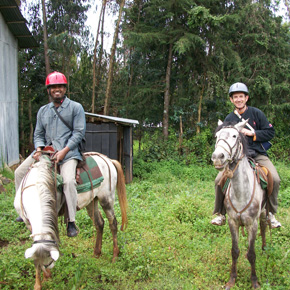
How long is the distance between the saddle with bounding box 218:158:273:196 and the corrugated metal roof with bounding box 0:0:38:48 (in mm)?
9397

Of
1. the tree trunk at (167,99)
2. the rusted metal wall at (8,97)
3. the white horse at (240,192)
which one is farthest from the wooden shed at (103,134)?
the white horse at (240,192)

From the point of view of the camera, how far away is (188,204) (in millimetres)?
6328

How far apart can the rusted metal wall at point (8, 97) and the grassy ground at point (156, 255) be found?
4066 mm

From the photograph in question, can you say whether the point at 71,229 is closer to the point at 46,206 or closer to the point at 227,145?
the point at 46,206

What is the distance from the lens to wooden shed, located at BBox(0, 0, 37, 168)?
32.2ft

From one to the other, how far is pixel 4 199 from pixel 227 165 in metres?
5.72

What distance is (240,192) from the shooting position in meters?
3.67

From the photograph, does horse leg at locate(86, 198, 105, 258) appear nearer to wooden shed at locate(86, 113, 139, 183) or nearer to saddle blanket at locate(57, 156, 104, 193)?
saddle blanket at locate(57, 156, 104, 193)

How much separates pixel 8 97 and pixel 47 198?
868cm

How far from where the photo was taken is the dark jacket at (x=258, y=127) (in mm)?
4004

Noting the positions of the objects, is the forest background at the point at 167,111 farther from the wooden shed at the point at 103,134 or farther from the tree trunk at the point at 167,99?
the wooden shed at the point at 103,134

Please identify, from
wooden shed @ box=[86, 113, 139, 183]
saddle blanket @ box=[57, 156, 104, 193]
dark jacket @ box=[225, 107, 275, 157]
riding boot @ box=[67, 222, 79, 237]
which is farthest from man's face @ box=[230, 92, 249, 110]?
wooden shed @ box=[86, 113, 139, 183]

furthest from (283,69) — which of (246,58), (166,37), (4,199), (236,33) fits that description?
(4,199)

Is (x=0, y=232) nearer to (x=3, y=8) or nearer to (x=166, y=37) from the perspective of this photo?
(x=3, y=8)
